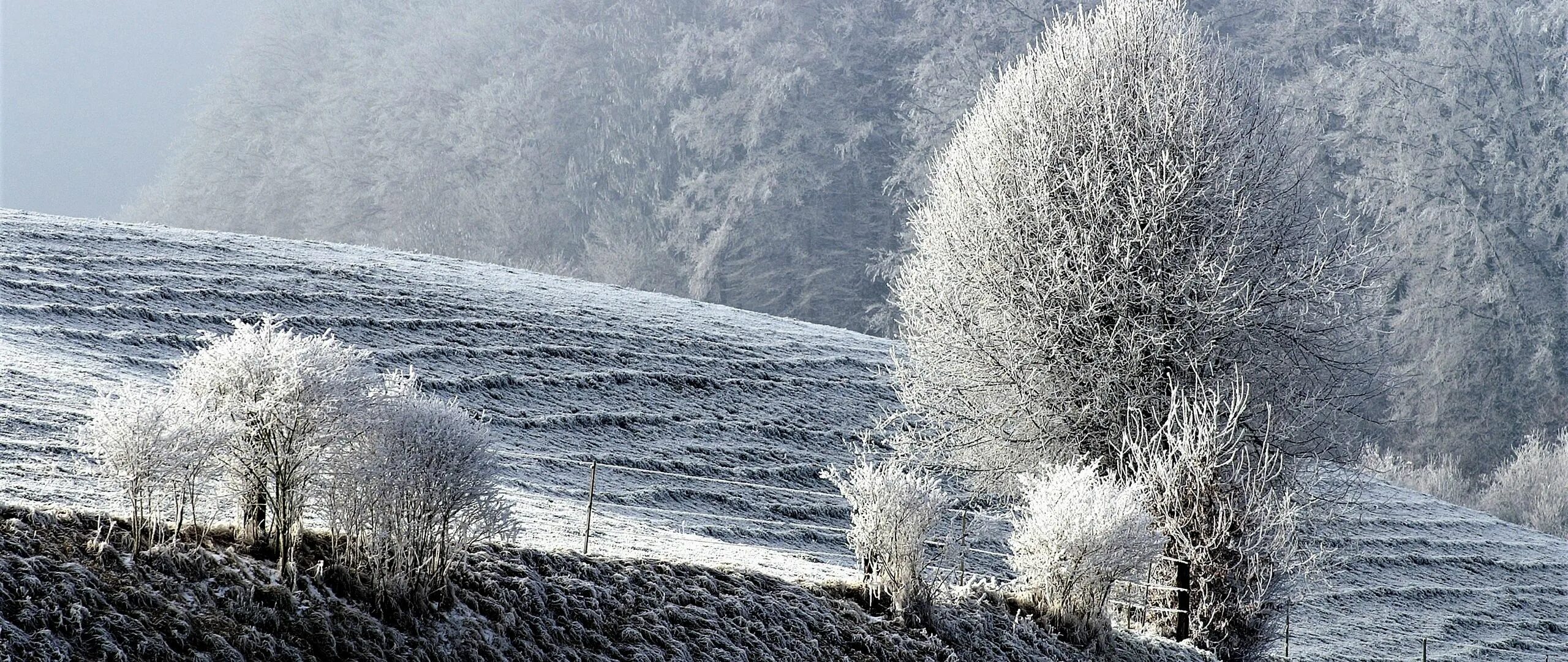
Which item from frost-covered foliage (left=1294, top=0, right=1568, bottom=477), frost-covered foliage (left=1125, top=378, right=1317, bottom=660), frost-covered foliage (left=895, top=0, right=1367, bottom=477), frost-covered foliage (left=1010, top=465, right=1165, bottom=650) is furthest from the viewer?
frost-covered foliage (left=1294, top=0, right=1568, bottom=477)

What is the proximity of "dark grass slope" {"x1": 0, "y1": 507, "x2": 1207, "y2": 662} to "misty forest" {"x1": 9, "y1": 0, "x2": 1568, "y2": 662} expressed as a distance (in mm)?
28

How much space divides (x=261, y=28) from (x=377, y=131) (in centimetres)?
1029

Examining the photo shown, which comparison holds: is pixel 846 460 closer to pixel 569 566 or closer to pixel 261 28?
pixel 569 566

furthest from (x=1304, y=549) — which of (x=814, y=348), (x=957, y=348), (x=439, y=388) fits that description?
(x=814, y=348)

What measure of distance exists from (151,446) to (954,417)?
8.56 meters

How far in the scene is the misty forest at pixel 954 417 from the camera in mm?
6562

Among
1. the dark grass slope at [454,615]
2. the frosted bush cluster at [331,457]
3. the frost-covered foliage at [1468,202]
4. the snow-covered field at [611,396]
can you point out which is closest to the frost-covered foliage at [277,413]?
the frosted bush cluster at [331,457]

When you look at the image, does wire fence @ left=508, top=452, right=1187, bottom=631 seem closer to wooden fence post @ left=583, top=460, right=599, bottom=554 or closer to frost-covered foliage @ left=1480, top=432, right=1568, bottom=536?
wooden fence post @ left=583, top=460, right=599, bottom=554

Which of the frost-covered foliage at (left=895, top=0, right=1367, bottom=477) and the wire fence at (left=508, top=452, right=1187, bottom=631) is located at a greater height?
the frost-covered foliage at (left=895, top=0, right=1367, bottom=477)

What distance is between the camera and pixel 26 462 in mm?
8305

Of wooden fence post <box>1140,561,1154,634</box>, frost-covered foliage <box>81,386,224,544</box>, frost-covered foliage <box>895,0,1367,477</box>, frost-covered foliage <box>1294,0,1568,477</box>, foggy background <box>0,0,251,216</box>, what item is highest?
foggy background <box>0,0,251,216</box>

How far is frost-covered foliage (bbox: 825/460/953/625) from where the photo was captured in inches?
337

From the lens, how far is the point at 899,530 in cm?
857

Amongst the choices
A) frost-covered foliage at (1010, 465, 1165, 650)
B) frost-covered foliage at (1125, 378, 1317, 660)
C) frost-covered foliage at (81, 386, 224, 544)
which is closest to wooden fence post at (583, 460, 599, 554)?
frost-covered foliage at (81, 386, 224, 544)
